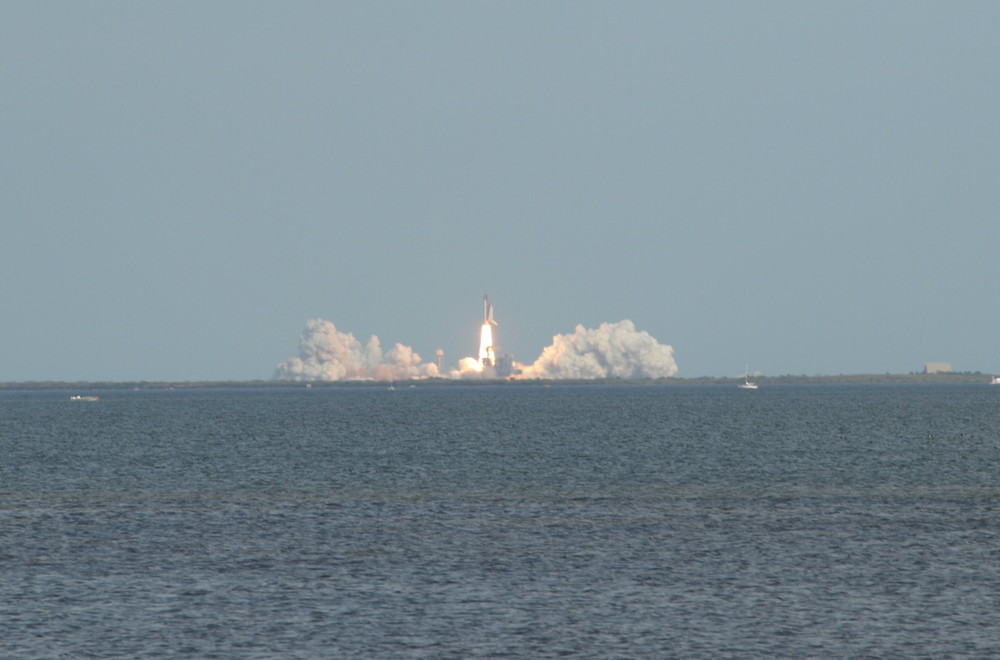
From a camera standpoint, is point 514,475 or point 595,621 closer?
point 595,621

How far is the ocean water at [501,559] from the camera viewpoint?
126ft

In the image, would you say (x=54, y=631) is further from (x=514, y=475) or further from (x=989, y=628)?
(x=514, y=475)

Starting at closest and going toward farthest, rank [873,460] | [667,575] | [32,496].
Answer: [667,575], [32,496], [873,460]

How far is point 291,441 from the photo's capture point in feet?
479

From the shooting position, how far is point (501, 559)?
52.7m

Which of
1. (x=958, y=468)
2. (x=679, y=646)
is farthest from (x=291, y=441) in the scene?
(x=679, y=646)

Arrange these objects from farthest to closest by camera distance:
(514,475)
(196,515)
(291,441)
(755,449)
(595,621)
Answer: (291,441) < (755,449) < (514,475) < (196,515) < (595,621)

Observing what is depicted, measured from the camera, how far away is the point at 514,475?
314ft

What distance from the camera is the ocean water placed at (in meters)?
38.3

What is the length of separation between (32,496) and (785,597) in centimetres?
5110

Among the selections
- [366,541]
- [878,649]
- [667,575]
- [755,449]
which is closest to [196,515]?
[366,541]

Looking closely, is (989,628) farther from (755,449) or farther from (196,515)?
(755,449)

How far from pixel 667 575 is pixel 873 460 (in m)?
67.5

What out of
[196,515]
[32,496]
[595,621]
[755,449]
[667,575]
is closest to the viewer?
[595,621]
